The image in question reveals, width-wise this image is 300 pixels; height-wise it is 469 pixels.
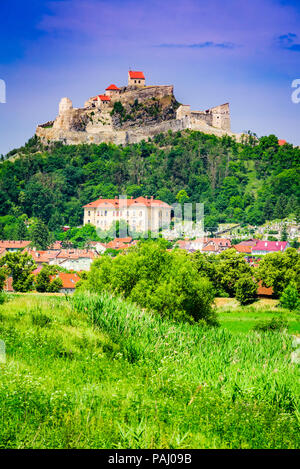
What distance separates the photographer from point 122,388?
6.31m

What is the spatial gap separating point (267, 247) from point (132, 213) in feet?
57.8

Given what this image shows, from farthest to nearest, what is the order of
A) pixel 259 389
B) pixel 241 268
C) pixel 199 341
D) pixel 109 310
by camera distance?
pixel 241 268, pixel 199 341, pixel 109 310, pixel 259 389

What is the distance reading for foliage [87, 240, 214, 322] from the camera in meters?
16.4

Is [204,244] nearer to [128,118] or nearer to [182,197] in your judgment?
[182,197]

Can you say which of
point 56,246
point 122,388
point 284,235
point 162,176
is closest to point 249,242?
point 284,235

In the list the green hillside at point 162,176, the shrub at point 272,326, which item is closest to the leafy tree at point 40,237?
the green hillside at point 162,176

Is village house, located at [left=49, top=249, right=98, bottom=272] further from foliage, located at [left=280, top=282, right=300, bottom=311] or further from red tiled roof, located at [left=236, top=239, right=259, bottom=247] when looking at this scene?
foliage, located at [left=280, top=282, right=300, bottom=311]

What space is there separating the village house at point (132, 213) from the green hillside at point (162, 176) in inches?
109

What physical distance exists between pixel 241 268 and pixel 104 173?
43.7 m

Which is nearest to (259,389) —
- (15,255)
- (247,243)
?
(15,255)

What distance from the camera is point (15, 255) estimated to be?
32906 millimetres

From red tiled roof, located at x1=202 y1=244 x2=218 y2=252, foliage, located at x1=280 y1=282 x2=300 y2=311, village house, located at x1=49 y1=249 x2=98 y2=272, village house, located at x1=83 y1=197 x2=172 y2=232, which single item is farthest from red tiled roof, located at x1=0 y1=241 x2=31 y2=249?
foliage, located at x1=280 y1=282 x2=300 y2=311

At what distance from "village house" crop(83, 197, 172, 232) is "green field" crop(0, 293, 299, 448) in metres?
50.6
